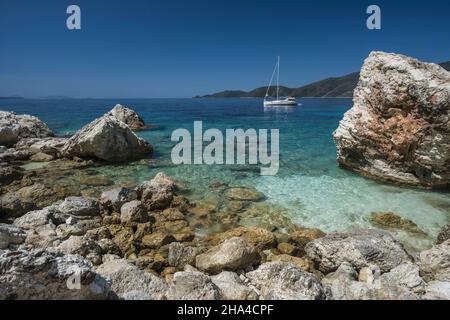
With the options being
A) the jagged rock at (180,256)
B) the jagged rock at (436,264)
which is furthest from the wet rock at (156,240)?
the jagged rock at (436,264)

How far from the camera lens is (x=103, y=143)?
664 inches

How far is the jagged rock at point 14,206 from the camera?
9.14 m

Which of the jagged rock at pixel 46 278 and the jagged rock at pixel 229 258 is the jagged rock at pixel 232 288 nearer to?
the jagged rock at pixel 229 258

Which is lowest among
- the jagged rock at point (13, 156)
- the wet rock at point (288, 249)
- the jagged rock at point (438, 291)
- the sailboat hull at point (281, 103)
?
→ the wet rock at point (288, 249)

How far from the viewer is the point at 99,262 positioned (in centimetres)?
703

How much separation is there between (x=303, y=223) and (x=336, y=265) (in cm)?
288

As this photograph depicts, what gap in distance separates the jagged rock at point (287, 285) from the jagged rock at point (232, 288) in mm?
271

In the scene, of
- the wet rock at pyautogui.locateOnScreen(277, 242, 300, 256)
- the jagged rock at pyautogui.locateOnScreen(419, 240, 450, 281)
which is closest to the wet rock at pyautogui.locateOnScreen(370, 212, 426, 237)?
the jagged rock at pyautogui.locateOnScreen(419, 240, 450, 281)

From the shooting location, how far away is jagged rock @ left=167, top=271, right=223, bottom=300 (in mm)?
5148

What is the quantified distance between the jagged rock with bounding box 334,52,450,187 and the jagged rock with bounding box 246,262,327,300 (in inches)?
371

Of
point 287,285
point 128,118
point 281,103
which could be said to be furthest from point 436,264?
point 281,103

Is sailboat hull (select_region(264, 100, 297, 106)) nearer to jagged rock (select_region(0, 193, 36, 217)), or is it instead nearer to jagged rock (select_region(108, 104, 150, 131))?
jagged rock (select_region(108, 104, 150, 131))

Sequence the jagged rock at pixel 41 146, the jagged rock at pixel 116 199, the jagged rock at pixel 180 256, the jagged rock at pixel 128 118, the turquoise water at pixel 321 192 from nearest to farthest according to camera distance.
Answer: the jagged rock at pixel 180 256, the turquoise water at pixel 321 192, the jagged rock at pixel 116 199, the jagged rock at pixel 41 146, the jagged rock at pixel 128 118
